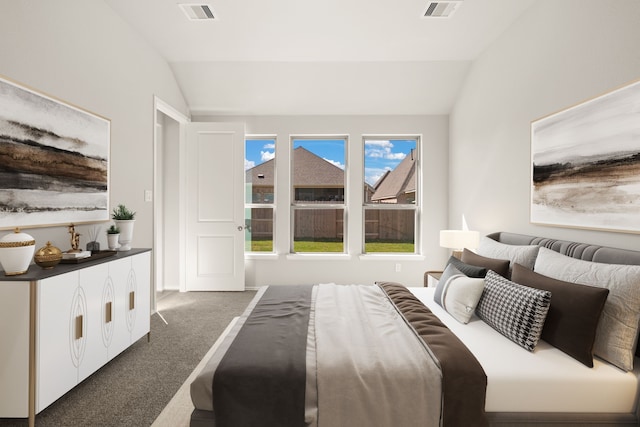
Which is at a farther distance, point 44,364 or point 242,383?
point 44,364

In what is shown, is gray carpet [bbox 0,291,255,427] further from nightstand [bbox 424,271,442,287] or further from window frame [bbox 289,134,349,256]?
nightstand [bbox 424,271,442,287]

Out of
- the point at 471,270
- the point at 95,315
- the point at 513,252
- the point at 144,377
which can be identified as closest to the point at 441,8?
the point at 513,252

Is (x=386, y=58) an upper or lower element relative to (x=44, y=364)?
upper

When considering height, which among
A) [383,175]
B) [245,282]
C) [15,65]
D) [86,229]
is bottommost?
[245,282]

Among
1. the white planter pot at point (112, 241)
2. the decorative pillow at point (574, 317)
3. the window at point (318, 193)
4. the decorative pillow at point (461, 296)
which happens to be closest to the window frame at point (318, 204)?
the window at point (318, 193)

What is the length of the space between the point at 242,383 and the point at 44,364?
1257 mm

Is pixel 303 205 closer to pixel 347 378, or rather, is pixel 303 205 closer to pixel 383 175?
pixel 383 175

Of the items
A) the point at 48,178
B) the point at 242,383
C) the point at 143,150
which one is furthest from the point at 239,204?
the point at 242,383

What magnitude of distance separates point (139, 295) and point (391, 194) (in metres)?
3.43

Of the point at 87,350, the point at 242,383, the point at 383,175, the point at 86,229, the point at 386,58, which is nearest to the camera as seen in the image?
the point at 242,383

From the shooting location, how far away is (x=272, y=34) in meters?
3.33

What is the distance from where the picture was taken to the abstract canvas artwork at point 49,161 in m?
1.95

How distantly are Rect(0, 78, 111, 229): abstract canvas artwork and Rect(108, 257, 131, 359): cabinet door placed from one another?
481 mm

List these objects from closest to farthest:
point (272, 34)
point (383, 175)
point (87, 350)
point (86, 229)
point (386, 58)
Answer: point (87, 350) < point (86, 229) < point (272, 34) < point (386, 58) < point (383, 175)
